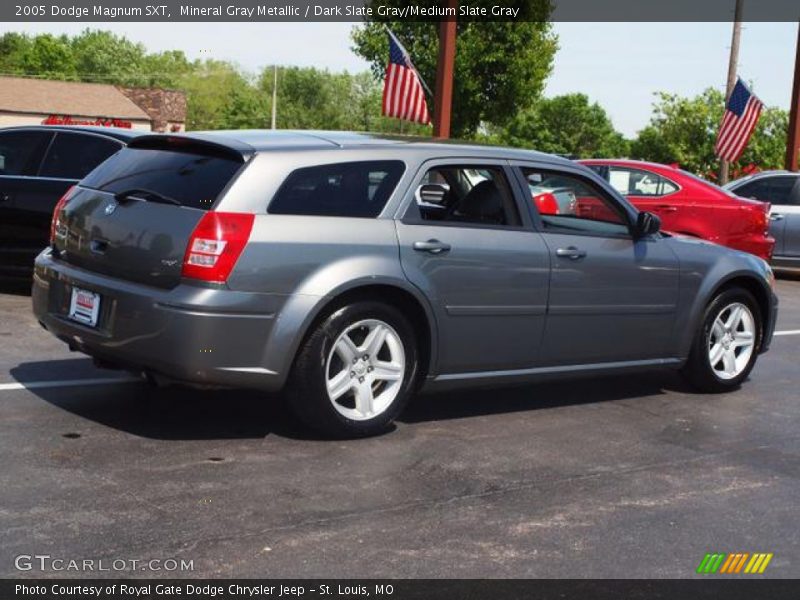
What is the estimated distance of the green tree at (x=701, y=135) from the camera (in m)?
55.8

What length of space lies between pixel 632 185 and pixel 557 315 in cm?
850

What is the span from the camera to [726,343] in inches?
311

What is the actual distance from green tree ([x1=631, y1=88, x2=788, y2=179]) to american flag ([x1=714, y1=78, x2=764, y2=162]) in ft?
105

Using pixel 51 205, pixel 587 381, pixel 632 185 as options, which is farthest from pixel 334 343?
pixel 632 185

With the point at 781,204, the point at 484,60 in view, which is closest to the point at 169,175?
the point at 781,204

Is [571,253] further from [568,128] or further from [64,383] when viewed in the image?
[568,128]

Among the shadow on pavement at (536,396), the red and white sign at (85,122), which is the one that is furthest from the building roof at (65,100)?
the shadow on pavement at (536,396)

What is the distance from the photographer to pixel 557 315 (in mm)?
6707

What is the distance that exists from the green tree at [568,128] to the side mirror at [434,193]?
87.4 metres

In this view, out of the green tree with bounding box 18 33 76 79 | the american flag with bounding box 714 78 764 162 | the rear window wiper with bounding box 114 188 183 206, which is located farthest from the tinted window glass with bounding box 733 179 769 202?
the green tree with bounding box 18 33 76 79

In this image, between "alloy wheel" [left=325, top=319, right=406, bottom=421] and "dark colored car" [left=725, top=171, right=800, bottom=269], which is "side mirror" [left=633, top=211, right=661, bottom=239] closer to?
"alloy wheel" [left=325, top=319, right=406, bottom=421]

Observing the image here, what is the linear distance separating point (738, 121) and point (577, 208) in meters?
16.9

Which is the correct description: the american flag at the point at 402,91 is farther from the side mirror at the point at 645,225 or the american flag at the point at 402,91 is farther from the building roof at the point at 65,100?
the building roof at the point at 65,100

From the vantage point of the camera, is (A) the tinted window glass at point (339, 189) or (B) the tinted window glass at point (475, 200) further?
(B) the tinted window glass at point (475, 200)
